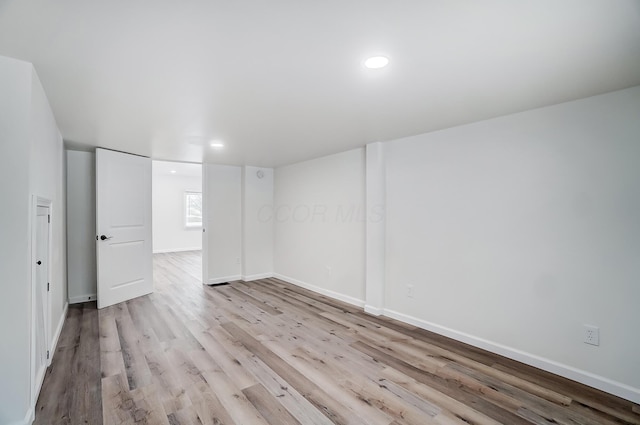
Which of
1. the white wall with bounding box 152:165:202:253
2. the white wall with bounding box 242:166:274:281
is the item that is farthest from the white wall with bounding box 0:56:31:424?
the white wall with bounding box 152:165:202:253

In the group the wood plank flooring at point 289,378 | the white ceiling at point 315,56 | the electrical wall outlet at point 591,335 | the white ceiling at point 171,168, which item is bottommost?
the wood plank flooring at point 289,378

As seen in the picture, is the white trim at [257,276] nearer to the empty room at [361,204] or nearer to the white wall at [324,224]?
the white wall at [324,224]

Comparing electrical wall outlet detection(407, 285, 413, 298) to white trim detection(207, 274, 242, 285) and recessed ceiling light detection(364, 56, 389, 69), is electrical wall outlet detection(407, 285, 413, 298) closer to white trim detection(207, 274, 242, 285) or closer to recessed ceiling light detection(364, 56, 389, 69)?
recessed ceiling light detection(364, 56, 389, 69)

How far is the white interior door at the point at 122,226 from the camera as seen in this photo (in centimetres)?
392

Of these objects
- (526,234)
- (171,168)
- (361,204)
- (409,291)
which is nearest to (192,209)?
(171,168)

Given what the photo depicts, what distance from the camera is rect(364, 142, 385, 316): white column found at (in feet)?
12.0

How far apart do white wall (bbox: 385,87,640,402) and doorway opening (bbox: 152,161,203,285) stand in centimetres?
718

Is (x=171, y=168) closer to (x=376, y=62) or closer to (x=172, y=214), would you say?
(x=172, y=214)

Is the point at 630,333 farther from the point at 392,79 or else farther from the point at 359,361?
the point at 392,79

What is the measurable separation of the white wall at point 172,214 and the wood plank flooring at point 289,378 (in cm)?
580

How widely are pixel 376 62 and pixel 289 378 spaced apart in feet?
7.58

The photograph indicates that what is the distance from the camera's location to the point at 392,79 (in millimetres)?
1901

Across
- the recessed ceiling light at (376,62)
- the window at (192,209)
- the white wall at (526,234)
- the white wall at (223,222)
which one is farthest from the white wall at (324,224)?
the window at (192,209)

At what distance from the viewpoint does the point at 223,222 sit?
532 centimetres
